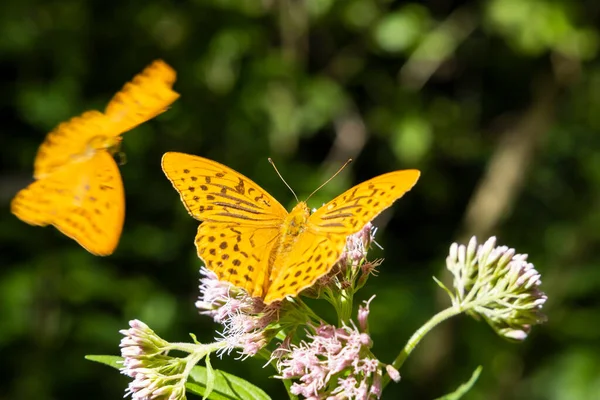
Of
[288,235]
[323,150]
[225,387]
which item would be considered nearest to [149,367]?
[225,387]

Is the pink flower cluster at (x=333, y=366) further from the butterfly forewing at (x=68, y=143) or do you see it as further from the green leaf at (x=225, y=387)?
the butterfly forewing at (x=68, y=143)

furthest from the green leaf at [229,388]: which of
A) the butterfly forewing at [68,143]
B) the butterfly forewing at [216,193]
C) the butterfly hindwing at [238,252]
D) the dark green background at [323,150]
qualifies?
the dark green background at [323,150]

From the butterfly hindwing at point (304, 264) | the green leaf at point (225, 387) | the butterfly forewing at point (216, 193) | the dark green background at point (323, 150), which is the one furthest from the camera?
the dark green background at point (323, 150)

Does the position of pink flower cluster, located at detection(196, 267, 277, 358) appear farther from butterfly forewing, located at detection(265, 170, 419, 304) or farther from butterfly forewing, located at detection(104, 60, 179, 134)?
butterfly forewing, located at detection(104, 60, 179, 134)

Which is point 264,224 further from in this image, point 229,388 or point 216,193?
point 229,388

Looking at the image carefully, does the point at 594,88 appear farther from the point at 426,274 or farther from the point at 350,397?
the point at 350,397

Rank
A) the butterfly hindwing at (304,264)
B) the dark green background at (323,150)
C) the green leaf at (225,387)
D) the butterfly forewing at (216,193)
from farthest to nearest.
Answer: the dark green background at (323,150)
the butterfly forewing at (216,193)
the green leaf at (225,387)
the butterfly hindwing at (304,264)
